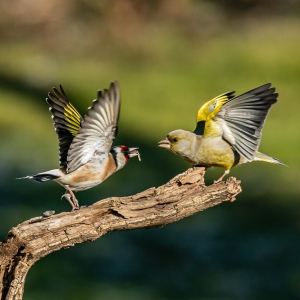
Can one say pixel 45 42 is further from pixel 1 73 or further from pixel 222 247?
pixel 222 247

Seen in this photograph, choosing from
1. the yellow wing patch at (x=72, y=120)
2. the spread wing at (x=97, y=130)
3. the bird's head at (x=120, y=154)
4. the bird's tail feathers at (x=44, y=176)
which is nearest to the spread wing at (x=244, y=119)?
the bird's head at (x=120, y=154)

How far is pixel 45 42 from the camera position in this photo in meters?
18.2

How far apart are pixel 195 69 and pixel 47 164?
570 cm

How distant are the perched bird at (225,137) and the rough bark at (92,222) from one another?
685 millimetres

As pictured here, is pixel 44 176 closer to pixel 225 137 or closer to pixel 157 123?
pixel 225 137

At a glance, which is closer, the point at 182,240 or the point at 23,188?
the point at 182,240

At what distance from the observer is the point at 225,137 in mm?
6551

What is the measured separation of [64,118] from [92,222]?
3.75 feet

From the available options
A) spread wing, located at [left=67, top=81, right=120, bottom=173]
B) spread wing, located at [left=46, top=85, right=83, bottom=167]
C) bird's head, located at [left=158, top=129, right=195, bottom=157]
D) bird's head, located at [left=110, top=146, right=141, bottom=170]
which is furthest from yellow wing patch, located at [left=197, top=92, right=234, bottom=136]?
spread wing, located at [left=46, top=85, right=83, bottom=167]

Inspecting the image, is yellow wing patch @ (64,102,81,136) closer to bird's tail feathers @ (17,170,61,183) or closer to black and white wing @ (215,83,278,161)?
bird's tail feathers @ (17,170,61,183)

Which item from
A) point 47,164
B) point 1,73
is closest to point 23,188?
point 47,164

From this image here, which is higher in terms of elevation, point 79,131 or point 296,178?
point 79,131

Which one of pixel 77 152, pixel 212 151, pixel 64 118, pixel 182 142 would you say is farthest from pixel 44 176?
pixel 212 151

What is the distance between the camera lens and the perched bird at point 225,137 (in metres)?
6.29
